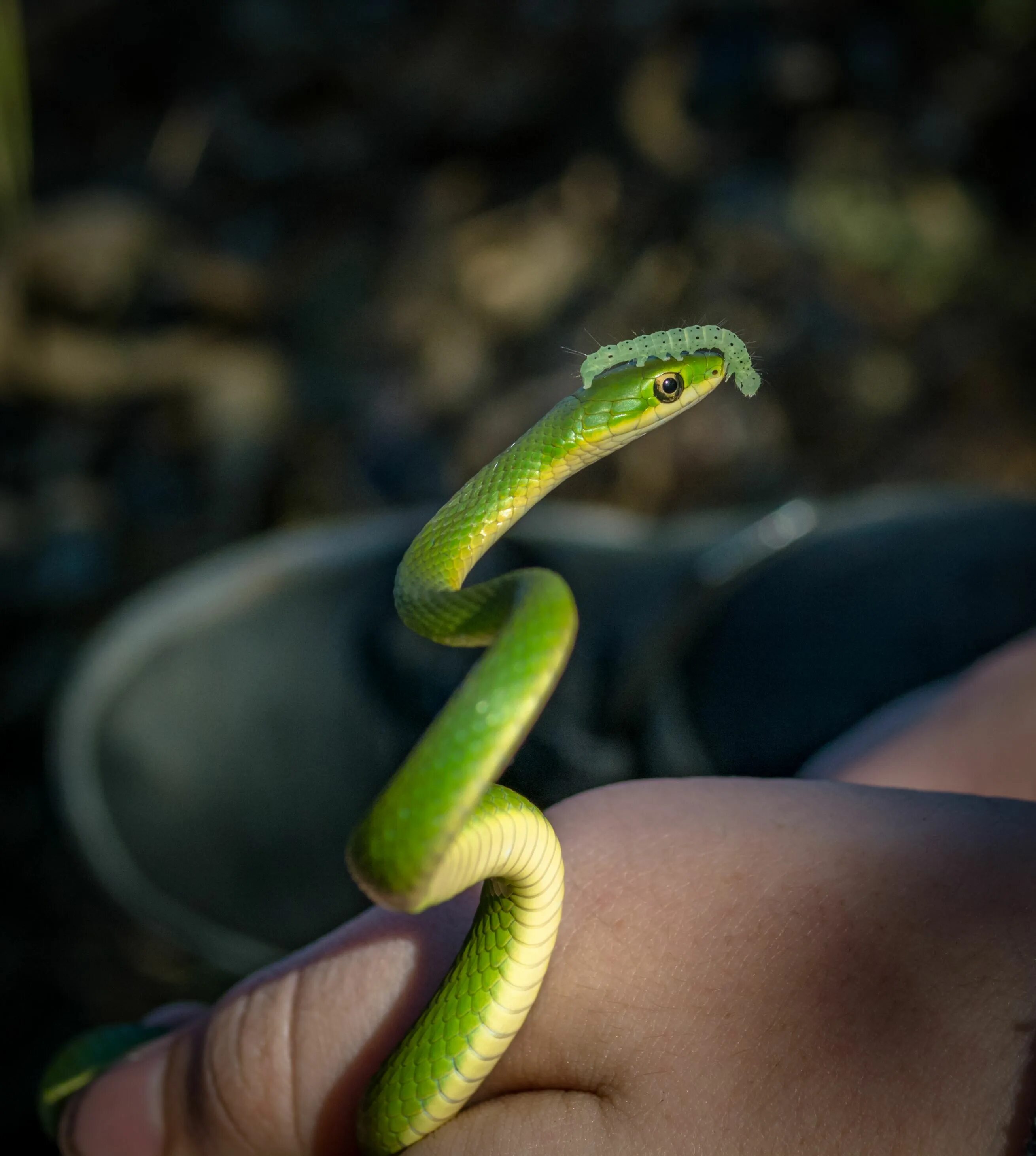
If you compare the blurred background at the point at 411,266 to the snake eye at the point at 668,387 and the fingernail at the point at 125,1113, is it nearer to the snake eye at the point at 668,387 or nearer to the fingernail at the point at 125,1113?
the snake eye at the point at 668,387

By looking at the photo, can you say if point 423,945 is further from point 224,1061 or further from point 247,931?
point 247,931

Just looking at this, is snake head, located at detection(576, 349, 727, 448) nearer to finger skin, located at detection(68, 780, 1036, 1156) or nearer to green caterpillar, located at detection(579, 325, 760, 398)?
green caterpillar, located at detection(579, 325, 760, 398)

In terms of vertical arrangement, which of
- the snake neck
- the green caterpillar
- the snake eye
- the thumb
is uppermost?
the green caterpillar

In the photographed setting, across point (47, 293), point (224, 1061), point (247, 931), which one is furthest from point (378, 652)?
point (47, 293)

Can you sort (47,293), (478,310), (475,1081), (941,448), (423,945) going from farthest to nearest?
(47,293)
(478,310)
(941,448)
(423,945)
(475,1081)

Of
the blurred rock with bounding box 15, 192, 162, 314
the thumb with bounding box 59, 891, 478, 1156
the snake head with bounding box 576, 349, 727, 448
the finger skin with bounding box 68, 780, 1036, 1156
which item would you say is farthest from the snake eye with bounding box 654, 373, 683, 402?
the blurred rock with bounding box 15, 192, 162, 314

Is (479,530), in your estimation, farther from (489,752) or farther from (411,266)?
(411,266)

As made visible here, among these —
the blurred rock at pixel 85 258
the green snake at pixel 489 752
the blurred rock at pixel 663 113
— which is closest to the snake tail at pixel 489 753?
the green snake at pixel 489 752
